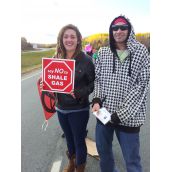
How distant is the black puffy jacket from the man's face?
19.5 inches

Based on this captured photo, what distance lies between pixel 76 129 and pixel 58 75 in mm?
619

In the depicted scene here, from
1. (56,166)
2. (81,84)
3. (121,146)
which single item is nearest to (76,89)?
(81,84)

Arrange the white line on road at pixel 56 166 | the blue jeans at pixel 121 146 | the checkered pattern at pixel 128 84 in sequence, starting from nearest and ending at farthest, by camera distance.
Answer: the checkered pattern at pixel 128 84 → the blue jeans at pixel 121 146 → the white line on road at pixel 56 166

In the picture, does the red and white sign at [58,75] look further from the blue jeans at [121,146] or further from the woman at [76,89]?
the blue jeans at [121,146]

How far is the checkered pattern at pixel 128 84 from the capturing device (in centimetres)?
285

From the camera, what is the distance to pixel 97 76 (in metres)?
3.10

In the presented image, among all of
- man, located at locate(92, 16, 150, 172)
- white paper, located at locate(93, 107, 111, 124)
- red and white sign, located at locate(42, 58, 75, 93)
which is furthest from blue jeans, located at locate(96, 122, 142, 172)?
red and white sign, located at locate(42, 58, 75, 93)

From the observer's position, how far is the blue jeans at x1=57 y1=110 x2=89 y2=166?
3.44 meters

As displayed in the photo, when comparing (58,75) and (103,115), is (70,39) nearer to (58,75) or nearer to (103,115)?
(58,75)

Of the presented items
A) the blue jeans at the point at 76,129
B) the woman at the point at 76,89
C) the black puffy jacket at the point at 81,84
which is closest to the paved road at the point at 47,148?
the blue jeans at the point at 76,129

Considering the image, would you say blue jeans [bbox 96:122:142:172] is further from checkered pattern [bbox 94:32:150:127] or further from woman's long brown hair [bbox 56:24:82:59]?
woman's long brown hair [bbox 56:24:82:59]

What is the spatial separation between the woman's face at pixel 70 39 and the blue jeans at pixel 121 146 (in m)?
0.84
